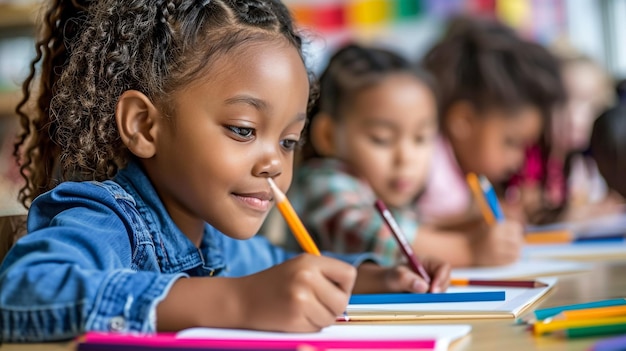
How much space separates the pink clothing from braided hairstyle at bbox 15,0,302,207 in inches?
49.9

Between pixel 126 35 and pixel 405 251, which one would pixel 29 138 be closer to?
pixel 126 35

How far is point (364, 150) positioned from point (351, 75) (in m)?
0.15

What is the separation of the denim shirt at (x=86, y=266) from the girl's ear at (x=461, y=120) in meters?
1.14

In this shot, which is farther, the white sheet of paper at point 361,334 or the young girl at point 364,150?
the young girl at point 364,150

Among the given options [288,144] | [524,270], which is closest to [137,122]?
[288,144]

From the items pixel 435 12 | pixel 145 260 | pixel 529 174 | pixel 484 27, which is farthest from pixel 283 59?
pixel 435 12

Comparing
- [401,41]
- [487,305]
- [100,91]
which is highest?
[401,41]

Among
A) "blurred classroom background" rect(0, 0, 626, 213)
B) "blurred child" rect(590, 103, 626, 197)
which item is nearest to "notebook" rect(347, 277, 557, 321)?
"blurred child" rect(590, 103, 626, 197)

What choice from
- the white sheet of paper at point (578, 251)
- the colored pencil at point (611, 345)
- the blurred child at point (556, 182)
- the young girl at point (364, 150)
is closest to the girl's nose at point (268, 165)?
the colored pencil at point (611, 345)

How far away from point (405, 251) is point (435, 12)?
3.02 meters

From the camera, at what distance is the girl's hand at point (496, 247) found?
1151 mm

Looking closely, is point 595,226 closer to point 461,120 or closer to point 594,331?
point 461,120

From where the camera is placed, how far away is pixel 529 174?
74.0 inches

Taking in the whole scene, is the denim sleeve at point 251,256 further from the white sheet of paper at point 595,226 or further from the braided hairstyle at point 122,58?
the white sheet of paper at point 595,226
